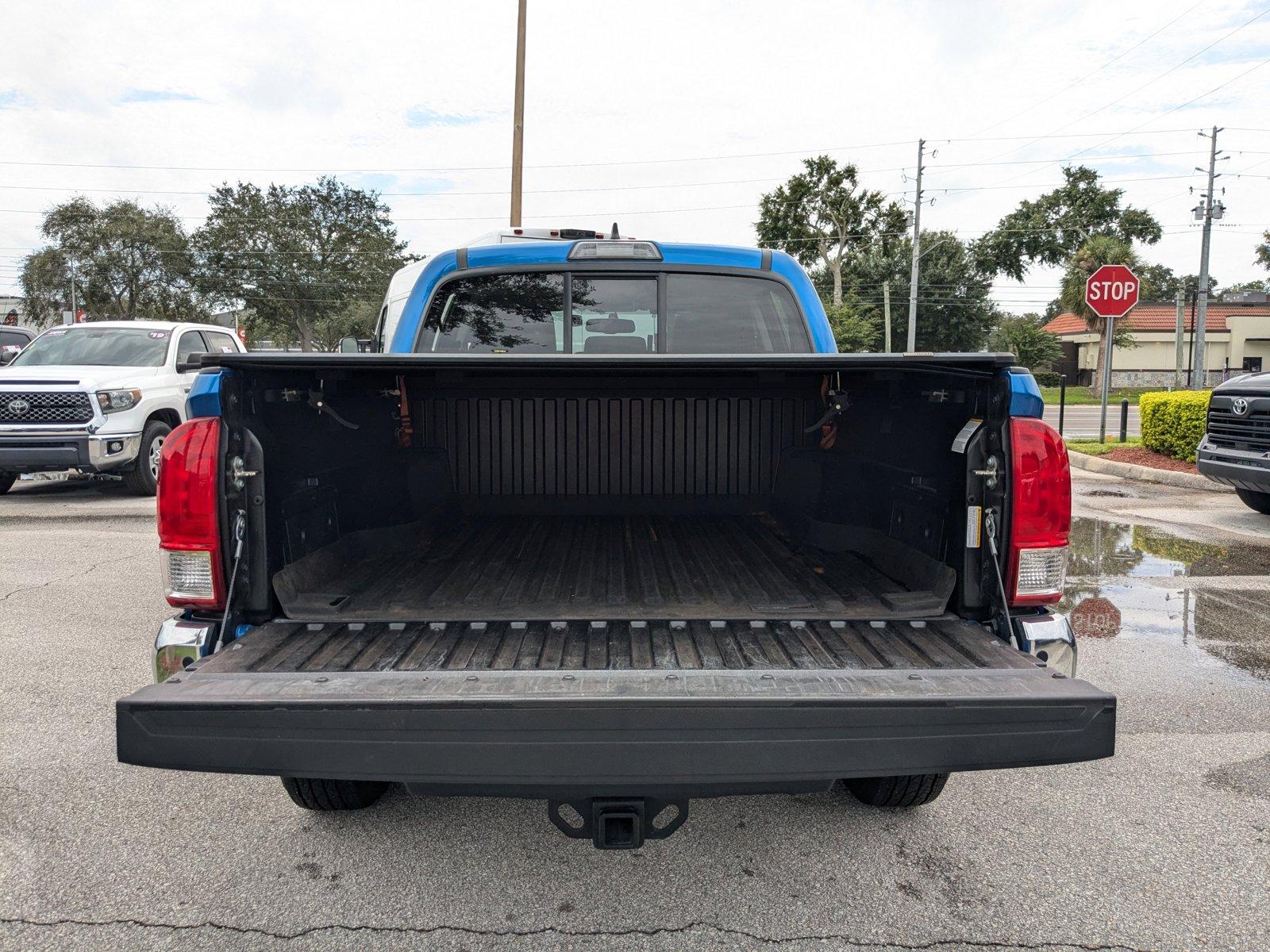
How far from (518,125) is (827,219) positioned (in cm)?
3946

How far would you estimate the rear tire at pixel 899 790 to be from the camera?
299cm

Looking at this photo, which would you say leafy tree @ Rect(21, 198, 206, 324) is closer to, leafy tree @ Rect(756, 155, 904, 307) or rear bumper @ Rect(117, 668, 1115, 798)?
leafy tree @ Rect(756, 155, 904, 307)

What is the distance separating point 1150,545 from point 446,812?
7.43 metres

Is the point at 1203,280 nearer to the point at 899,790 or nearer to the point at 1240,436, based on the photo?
the point at 1240,436

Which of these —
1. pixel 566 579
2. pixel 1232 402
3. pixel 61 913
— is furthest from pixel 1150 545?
pixel 61 913

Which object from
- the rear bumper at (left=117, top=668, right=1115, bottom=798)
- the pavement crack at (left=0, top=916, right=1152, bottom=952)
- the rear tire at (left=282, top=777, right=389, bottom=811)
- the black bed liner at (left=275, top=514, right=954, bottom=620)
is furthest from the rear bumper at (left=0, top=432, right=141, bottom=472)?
the rear bumper at (left=117, top=668, right=1115, bottom=798)

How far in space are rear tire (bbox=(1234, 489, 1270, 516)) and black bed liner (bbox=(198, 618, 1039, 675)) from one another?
29.1ft

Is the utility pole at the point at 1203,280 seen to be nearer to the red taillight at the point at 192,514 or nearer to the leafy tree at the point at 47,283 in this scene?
the red taillight at the point at 192,514

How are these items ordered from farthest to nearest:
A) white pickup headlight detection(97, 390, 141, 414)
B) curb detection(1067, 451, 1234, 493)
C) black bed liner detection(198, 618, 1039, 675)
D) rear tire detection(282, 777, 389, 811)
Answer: curb detection(1067, 451, 1234, 493) → white pickup headlight detection(97, 390, 141, 414) → rear tire detection(282, 777, 389, 811) → black bed liner detection(198, 618, 1039, 675)

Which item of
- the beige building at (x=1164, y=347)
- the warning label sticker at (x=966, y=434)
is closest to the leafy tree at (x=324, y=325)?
the beige building at (x=1164, y=347)

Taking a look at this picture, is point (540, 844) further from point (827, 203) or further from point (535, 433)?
point (827, 203)

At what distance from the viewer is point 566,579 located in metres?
3.31

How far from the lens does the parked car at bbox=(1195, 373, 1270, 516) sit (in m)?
8.45

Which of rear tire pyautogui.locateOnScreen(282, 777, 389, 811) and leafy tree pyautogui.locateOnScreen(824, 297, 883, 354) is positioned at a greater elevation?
leafy tree pyautogui.locateOnScreen(824, 297, 883, 354)
